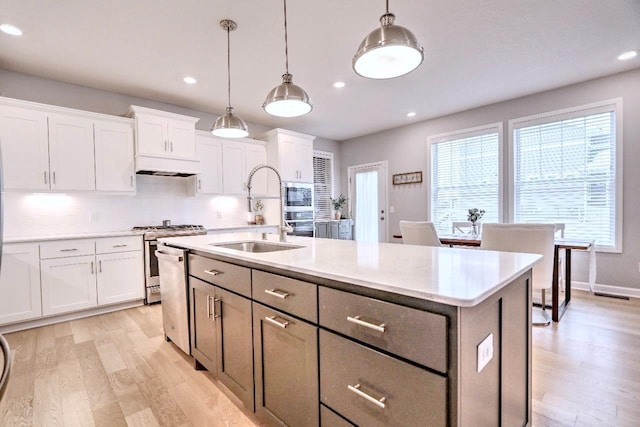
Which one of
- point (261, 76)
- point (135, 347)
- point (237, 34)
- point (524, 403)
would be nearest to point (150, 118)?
point (261, 76)

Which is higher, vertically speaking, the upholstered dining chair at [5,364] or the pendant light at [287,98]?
the pendant light at [287,98]

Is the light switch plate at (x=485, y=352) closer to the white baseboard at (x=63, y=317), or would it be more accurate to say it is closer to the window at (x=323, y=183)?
the white baseboard at (x=63, y=317)

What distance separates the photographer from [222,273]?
1.88 metres

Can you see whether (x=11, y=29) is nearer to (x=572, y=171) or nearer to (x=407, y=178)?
(x=407, y=178)

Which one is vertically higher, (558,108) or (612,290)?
(558,108)

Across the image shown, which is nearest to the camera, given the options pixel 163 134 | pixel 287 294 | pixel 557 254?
pixel 287 294

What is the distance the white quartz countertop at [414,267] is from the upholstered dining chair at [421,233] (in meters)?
1.48

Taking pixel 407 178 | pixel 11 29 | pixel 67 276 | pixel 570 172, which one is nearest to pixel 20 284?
pixel 67 276

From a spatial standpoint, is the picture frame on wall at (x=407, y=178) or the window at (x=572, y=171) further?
the picture frame on wall at (x=407, y=178)

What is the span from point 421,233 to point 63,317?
3.89 m

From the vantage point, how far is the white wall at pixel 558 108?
3.65m

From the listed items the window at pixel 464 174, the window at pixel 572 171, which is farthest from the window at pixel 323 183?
the window at pixel 572 171

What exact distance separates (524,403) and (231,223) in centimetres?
455

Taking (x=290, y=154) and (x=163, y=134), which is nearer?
(x=163, y=134)
